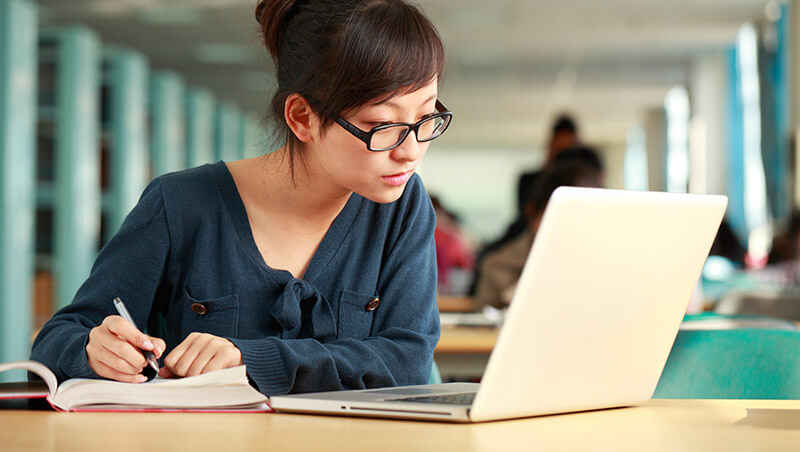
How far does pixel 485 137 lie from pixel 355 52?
1676 centimetres

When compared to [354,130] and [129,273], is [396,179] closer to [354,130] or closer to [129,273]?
[354,130]

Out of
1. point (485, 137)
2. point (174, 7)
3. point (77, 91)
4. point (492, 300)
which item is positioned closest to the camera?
point (492, 300)

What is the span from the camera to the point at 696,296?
2.84 meters

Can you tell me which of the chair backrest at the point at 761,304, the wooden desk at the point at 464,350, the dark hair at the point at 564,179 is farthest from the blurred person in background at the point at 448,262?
the wooden desk at the point at 464,350

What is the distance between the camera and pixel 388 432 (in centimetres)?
86

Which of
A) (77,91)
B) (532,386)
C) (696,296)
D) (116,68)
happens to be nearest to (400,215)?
(532,386)

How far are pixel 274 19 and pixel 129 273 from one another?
1.35 feet

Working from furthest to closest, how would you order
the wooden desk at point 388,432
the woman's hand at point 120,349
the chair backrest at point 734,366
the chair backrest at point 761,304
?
the chair backrest at point 761,304 → the chair backrest at point 734,366 → the woman's hand at point 120,349 → the wooden desk at point 388,432

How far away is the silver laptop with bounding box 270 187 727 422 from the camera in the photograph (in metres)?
0.86

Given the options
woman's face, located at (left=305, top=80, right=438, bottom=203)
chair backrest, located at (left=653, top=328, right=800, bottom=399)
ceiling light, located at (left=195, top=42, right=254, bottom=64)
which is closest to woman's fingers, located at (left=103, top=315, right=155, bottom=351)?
woman's face, located at (left=305, top=80, right=438, bottom=203)

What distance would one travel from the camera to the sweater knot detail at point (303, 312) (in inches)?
52.8

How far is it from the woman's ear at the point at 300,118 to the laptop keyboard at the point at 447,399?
0.44m

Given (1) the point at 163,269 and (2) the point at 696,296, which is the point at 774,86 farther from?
(1) the point at 163,269

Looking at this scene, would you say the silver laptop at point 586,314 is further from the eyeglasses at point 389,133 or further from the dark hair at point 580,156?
the dark hair at point 580,156
